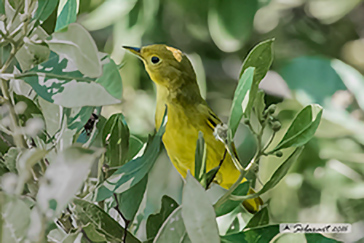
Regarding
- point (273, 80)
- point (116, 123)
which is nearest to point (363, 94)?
point (273, 80)

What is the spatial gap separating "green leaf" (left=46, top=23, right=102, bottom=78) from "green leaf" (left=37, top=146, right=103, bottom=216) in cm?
3

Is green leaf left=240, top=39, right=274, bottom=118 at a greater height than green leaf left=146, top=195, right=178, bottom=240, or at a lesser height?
greater

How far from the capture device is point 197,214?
135mm

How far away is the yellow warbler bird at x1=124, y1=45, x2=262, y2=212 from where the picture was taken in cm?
20

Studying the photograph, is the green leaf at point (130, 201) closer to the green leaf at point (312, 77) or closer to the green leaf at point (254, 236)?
the green leaf at point (254, 236)

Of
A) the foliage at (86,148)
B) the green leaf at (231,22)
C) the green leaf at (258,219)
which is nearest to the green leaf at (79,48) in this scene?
the foliage at (86,148)

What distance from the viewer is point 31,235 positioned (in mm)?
123

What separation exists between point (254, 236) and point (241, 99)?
6 cm

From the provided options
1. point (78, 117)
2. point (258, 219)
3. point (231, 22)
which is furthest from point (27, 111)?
point (231, 22)

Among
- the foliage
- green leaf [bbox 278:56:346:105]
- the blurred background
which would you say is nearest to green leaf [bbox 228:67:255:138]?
the foliage

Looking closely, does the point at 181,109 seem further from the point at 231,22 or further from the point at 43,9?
the point at 231,22

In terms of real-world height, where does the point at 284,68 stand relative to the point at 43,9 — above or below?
below

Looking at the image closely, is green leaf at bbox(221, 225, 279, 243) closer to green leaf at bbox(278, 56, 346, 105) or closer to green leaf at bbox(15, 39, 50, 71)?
green leaf at bbox(15, 39, 50, 71)

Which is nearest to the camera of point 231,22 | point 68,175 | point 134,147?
point 68,175
